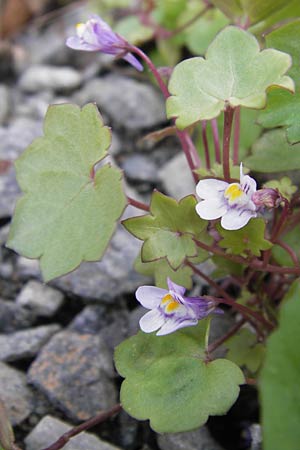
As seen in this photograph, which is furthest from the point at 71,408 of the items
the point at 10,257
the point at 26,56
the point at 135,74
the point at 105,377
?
the point at 26,56

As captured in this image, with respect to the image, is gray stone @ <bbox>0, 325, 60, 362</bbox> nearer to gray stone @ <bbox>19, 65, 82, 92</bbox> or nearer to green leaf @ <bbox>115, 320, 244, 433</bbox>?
green leaf @ <bbox>115, 320, 244, 433</bbox>

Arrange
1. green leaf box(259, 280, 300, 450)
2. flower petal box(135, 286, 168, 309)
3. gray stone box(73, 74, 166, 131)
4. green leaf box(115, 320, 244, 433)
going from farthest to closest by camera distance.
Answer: gray stone box(73, 74, 166, 131) < flower petal box(135, 286, 168, 309) < green leaf box(115, 320, 244, 433) < green leaf box(259, 280, 300, 450)

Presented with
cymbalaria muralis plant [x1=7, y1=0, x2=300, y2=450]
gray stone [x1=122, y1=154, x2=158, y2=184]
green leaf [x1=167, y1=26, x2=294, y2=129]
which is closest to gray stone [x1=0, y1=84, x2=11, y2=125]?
gray stone [x1=122, y1=154, x2=158, y2=184]

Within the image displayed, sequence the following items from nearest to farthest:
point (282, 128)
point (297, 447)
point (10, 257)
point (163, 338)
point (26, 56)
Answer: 1. point (297, 447)
2. point (163, 338)
3. point (282, 128)
4. point (10, 257)
5. point (26, 56)

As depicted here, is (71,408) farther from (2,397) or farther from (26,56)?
(26,56)

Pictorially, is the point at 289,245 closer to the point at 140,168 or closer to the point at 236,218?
the point at 236,218

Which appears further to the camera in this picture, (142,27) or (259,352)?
(142,27)

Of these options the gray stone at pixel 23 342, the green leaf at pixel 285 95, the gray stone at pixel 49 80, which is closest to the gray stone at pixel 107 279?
the gray stone at pixel 23 342
